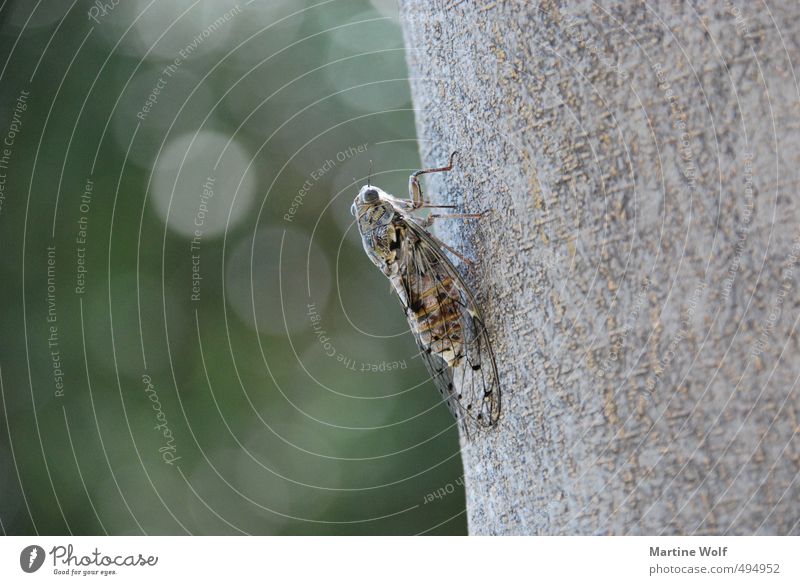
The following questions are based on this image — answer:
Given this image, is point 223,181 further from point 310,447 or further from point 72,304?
point 310,447
